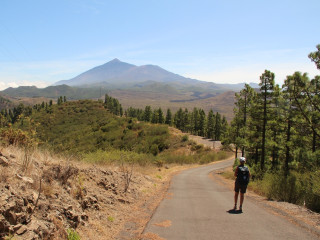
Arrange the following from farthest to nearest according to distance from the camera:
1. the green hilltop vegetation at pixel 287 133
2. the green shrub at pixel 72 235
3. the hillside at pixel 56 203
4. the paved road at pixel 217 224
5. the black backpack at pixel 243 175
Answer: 1. the green hilltop vegetation at pixel 287 133
2. the black backpack at pixel 243 175
3. the paved road at pixel 217 224
4. the green shrub at pixel 72 235
5. the hillside at pixel 56 203

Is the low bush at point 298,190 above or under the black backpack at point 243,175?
under

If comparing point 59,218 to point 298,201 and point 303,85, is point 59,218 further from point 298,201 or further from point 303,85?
point 303,85

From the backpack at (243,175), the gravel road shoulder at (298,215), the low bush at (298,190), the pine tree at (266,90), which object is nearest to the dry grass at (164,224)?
the backpack at (243,175)

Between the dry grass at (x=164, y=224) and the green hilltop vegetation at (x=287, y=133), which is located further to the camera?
the green hilltop vegetation at (x=287, y=133)

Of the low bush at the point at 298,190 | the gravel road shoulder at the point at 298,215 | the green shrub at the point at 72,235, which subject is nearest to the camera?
the green shrub at the point at 72,235

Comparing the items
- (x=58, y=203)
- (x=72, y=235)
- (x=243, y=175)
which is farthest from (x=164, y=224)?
(x=243, y=175)

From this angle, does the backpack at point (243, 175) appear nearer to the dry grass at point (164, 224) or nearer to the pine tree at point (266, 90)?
the dry grass at point (164, 224)

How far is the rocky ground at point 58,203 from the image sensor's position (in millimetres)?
4629

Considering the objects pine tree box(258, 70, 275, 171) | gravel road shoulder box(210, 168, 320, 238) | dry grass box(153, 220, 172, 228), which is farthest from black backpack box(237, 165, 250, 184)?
pine tree box(258, 70, 275, 171)

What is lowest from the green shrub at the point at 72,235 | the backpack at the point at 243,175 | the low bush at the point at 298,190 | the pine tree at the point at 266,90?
the low bush at the point at 298,190

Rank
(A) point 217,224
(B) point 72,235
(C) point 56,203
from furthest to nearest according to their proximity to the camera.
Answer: (A) point 217,224, (C) point 56,203, (B) point 72,235

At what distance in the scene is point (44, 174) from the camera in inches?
261

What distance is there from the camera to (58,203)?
5.90m

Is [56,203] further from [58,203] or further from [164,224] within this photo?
[164,224]
